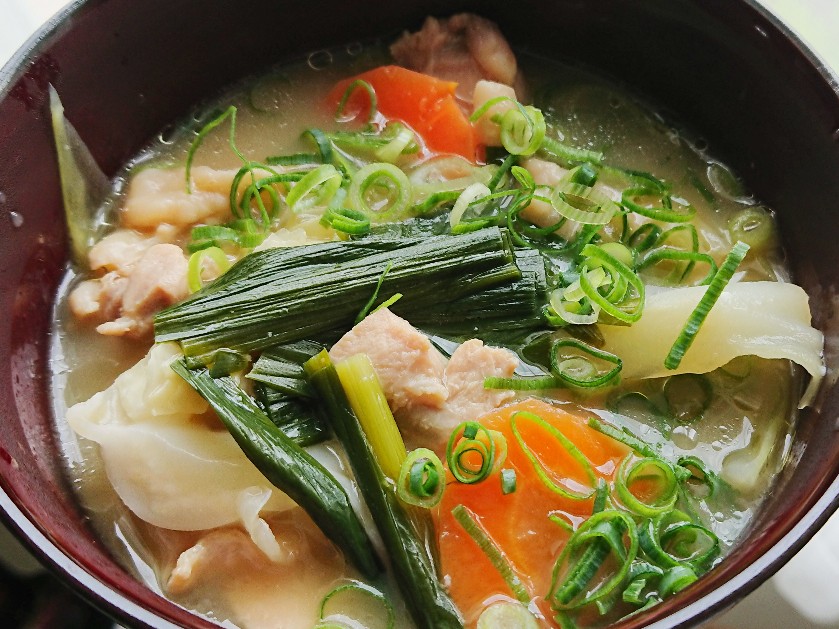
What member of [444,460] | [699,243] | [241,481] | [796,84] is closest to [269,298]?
[241,481]

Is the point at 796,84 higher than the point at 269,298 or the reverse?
higher

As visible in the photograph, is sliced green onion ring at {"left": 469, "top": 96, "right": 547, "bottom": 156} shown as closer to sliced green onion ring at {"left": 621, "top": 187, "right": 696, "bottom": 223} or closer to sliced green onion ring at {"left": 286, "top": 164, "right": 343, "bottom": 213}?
sliced green onion ring at {"left": 621, "top": 187, "right": 696, "bottom": 223}

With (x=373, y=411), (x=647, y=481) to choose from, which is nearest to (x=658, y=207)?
(x=647, y=481)

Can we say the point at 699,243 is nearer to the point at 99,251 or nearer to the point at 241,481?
the point at 241,481

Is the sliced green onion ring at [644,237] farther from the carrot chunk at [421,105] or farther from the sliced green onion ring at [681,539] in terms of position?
the sliced green onion ring at [681,539]

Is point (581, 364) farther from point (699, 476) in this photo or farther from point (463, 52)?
point (463, 52)

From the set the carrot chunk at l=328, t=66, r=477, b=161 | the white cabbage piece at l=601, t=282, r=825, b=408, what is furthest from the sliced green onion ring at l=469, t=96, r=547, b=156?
the white cabbage piece at l=601, t=282, r=825, b=408
